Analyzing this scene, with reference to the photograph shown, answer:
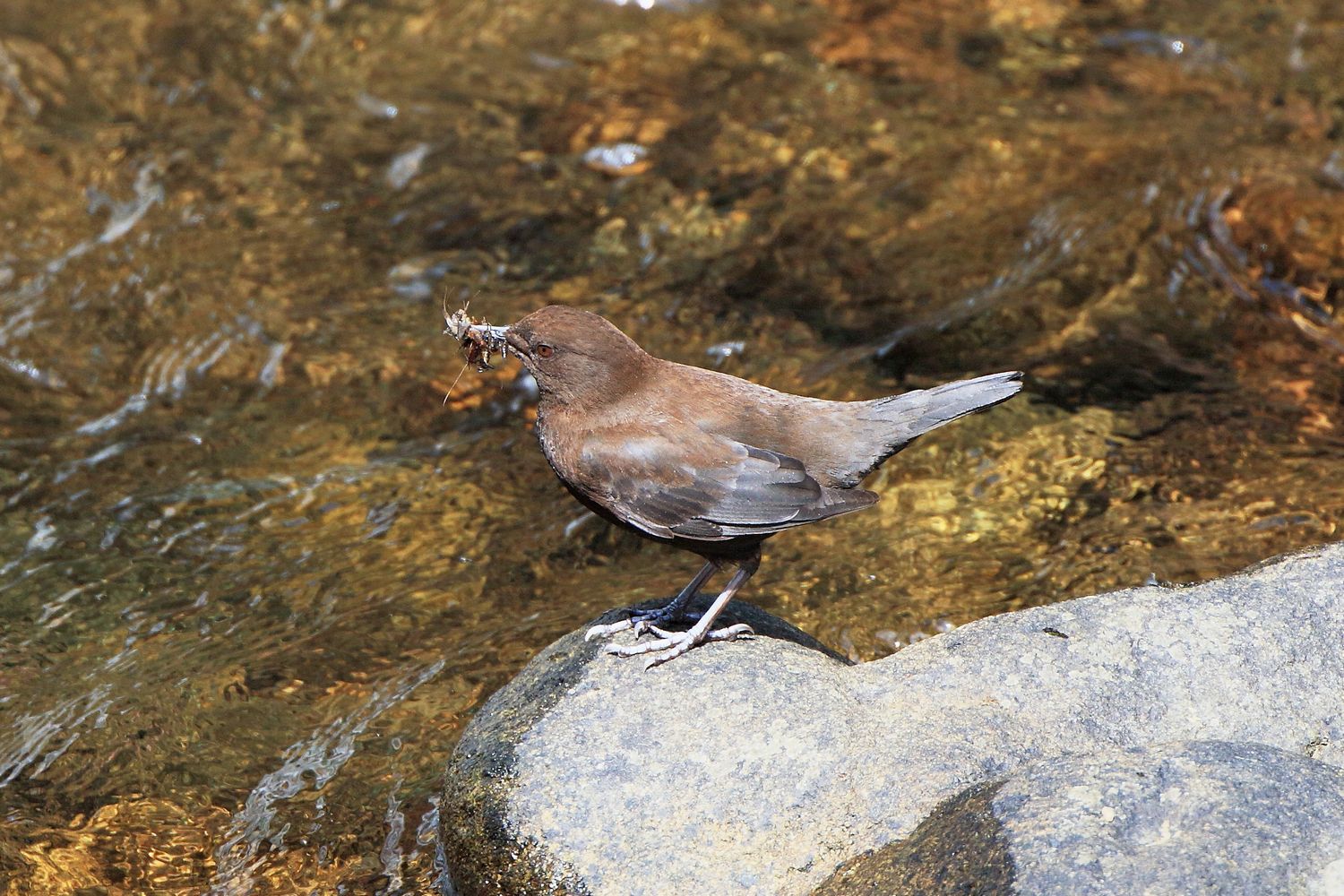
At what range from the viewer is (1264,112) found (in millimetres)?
7730

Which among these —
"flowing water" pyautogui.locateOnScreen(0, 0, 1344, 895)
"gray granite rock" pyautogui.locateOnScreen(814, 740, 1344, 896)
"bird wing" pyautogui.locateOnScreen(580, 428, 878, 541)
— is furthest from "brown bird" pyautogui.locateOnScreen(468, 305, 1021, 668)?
"gray granite rock" pyautogui.locateOnScreen(814, 740, 1344, 896)

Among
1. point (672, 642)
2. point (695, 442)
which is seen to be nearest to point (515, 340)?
point (695, 442)

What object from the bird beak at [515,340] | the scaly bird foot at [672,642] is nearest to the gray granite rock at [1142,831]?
the scaly bird foot at [672,642]

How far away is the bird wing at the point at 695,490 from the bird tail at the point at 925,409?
9.6 inches

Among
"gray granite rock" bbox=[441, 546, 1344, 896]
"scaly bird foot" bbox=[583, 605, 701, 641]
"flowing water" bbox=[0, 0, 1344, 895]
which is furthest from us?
"flowing water" bbox=[0, 0, 1344, 895]

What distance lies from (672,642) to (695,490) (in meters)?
0.49

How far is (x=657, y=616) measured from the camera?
4.13 metres

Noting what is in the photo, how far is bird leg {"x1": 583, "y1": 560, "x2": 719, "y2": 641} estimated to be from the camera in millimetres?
3973

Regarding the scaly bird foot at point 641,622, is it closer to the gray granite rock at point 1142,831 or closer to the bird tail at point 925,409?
the bird tail at point 925,409

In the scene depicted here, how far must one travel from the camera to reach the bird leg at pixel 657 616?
13.0 ft

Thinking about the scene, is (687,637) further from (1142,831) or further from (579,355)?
(1142,831)

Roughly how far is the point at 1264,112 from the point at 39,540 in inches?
271

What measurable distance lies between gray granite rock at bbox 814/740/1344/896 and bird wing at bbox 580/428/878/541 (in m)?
1.24

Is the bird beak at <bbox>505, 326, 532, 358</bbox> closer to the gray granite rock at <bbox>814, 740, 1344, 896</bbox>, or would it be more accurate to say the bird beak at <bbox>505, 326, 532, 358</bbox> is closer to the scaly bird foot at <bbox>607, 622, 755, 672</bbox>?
the scaly bird foot at <bbox>607, 622, 755, 672</bbox>
